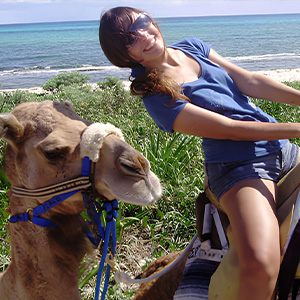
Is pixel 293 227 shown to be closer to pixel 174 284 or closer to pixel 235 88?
pixel 174 284

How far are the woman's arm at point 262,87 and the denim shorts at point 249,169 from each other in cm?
36

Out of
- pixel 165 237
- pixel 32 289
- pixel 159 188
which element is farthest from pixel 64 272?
pixel 165 237

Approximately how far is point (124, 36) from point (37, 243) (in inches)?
52.4

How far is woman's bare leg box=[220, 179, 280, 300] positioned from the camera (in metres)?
1.99

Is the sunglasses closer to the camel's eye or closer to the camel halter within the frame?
the camel halter

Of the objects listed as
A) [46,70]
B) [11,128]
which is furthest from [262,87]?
[46,70]

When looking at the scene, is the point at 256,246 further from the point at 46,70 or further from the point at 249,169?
the point at 46,70

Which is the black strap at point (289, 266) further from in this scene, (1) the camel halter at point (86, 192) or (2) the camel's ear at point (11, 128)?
(2) the camel's ear at point (11, 128)

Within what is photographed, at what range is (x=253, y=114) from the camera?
267cm

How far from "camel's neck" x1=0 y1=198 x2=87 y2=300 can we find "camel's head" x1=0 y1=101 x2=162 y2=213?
17 cm

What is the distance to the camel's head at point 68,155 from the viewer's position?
2.00 meters

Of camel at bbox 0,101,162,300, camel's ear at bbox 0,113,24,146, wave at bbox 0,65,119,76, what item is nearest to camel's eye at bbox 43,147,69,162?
camel at bbox 0,101,162,300

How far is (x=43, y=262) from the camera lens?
7.24 feet

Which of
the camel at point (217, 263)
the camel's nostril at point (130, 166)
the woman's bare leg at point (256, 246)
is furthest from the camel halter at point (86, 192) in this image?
the woman's bare leg at point (256, 246)
